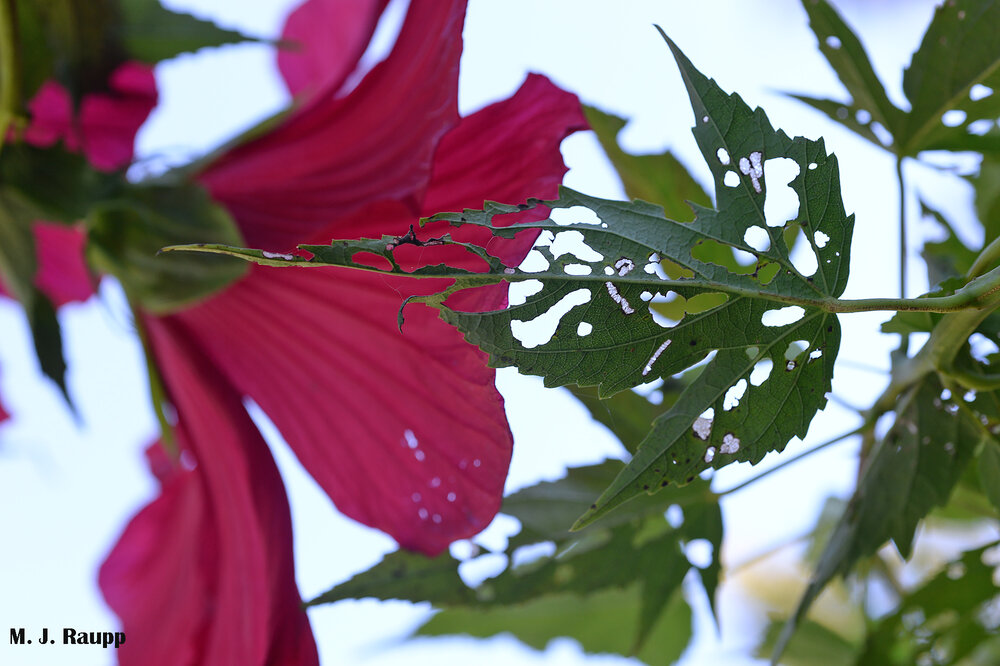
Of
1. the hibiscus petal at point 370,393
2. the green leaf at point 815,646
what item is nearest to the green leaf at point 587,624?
the green leaf at point 815,646

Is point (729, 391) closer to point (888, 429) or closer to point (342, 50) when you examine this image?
point (888, 429)

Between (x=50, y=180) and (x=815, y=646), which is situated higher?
(x=50, y=180)

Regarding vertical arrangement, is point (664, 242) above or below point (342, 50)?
below

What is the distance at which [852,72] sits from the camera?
186mm

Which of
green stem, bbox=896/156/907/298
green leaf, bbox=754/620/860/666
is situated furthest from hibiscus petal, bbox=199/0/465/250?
green leaf, bbox=754/620/860/666

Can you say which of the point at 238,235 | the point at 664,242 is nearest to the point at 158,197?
the point at 238,235

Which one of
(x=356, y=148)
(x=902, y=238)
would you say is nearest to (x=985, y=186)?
(x=902, y=238)

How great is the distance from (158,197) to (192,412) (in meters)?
0.05

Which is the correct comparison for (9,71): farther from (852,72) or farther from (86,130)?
(852,72)

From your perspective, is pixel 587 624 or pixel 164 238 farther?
pixel 587 624

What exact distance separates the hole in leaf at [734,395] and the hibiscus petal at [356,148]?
6cm

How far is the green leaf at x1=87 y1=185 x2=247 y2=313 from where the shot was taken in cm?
19

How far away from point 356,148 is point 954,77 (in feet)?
0.40

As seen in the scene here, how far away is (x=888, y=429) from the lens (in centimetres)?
16
